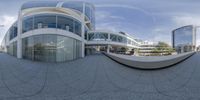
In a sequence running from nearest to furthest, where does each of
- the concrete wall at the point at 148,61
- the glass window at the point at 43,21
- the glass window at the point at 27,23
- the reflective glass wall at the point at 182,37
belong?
the reflective glass wall at the point at 182,37 → the concrete wall at the point at 148,61 → the glass window at the point at 43,21 → the glass window at the point at 27,23

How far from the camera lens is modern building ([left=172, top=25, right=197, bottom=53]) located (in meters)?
5.66

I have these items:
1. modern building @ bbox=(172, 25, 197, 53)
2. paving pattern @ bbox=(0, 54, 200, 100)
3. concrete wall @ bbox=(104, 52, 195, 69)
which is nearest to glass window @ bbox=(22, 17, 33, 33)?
paving pattern @ bbox=(0, 54, 200, 100)

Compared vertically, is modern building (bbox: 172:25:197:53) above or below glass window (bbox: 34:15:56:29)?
below

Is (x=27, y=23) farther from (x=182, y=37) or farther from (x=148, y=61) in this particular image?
(x=182, y=37)

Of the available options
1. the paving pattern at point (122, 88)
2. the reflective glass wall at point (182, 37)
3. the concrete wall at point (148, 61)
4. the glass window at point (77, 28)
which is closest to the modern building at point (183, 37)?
the reflective glass wall at point (182, 37)

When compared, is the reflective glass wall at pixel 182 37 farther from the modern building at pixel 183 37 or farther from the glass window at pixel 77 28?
the glass window at pixel 77 28

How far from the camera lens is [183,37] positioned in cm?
564

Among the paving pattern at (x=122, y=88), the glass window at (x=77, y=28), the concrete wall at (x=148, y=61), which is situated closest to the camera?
the paving pattern at (x=122, y=88)

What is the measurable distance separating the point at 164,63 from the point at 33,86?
4.29 metres

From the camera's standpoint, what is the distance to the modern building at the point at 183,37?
18.6 ft

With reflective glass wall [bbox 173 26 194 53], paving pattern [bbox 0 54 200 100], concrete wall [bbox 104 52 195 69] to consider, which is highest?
reflective glass wall [bbox 173 26 194 53]

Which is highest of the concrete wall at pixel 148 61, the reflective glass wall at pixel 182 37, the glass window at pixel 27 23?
the glass window at pixel 27 23

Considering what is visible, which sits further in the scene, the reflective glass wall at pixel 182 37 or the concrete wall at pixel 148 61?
the concrete wall at pixel 148 61

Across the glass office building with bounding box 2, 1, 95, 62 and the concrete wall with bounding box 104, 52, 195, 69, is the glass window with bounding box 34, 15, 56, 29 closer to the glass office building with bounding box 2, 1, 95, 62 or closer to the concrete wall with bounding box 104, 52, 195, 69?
Answer: the glass office building with bounding box 2, 1, 95, 62
